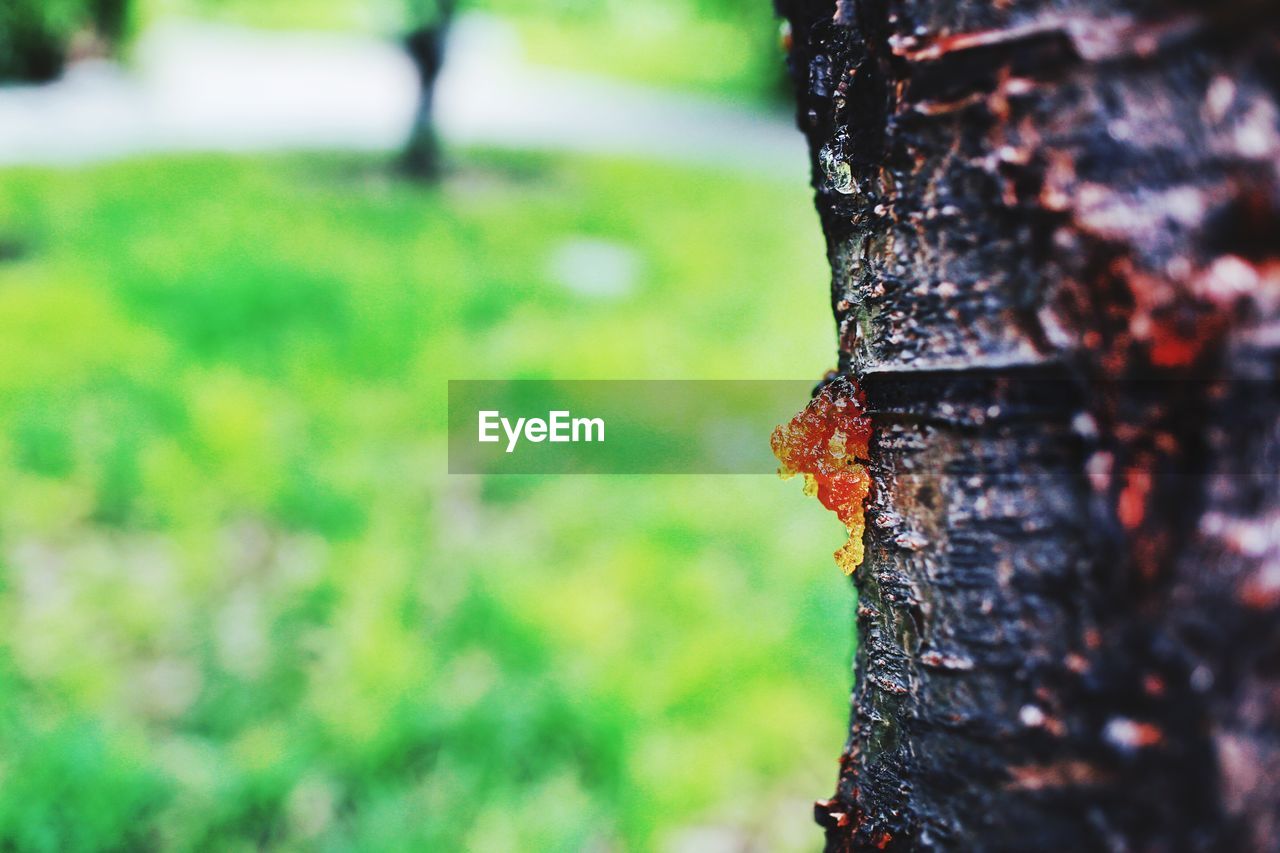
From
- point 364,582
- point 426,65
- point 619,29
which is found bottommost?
point 364,582

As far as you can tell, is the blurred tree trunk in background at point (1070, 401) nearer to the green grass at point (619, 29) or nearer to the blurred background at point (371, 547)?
the blurred background at point (371, 547)

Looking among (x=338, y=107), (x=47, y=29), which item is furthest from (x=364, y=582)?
(x=338, y=107)

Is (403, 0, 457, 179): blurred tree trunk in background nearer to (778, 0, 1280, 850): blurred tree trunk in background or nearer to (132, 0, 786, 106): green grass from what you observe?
(132, 0, 786, 106): green grass

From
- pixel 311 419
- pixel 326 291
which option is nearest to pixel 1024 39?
pixel 311 419

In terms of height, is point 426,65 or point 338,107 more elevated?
point 338,107

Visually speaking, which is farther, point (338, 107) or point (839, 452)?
point (338, 107)

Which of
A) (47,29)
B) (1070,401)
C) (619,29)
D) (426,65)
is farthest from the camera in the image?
(619,29)

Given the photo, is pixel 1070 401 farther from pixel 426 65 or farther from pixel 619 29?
pixel 619 29

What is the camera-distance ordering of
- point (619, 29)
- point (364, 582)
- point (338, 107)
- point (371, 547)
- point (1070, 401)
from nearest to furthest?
point (1070, 401) < point (364, 582) < point (371, 547) < point (619, 29) < point (338, 107)
